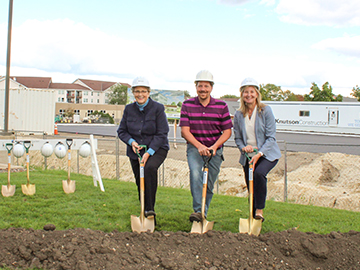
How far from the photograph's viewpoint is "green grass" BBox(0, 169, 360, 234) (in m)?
5.20

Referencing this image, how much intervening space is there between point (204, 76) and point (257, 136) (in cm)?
111

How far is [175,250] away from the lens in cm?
414

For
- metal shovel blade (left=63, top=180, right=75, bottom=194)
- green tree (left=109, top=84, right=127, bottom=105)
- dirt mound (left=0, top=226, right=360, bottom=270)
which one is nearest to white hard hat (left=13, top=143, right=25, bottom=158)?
metal shovel blade (left=63, top=180, right=75, bottom=194)

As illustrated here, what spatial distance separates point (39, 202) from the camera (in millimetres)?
6406

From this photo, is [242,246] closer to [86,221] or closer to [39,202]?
[86,221]

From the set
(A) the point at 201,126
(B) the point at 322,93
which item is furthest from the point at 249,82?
(B) the point at 322,93

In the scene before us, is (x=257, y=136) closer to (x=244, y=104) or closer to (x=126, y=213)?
(x=244, y=104)

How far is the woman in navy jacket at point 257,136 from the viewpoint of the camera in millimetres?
4965

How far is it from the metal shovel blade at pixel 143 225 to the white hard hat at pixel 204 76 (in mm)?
1980

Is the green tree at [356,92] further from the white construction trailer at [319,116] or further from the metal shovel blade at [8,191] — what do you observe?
the metal shovel blade at [8,191]

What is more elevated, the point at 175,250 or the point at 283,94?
the point at 283,94

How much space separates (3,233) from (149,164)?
1.99m

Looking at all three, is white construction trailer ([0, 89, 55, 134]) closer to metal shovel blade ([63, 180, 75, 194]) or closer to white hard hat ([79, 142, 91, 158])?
white hard hat ([79, 142, 91, 158])

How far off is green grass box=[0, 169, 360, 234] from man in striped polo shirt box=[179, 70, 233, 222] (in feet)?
2.54
